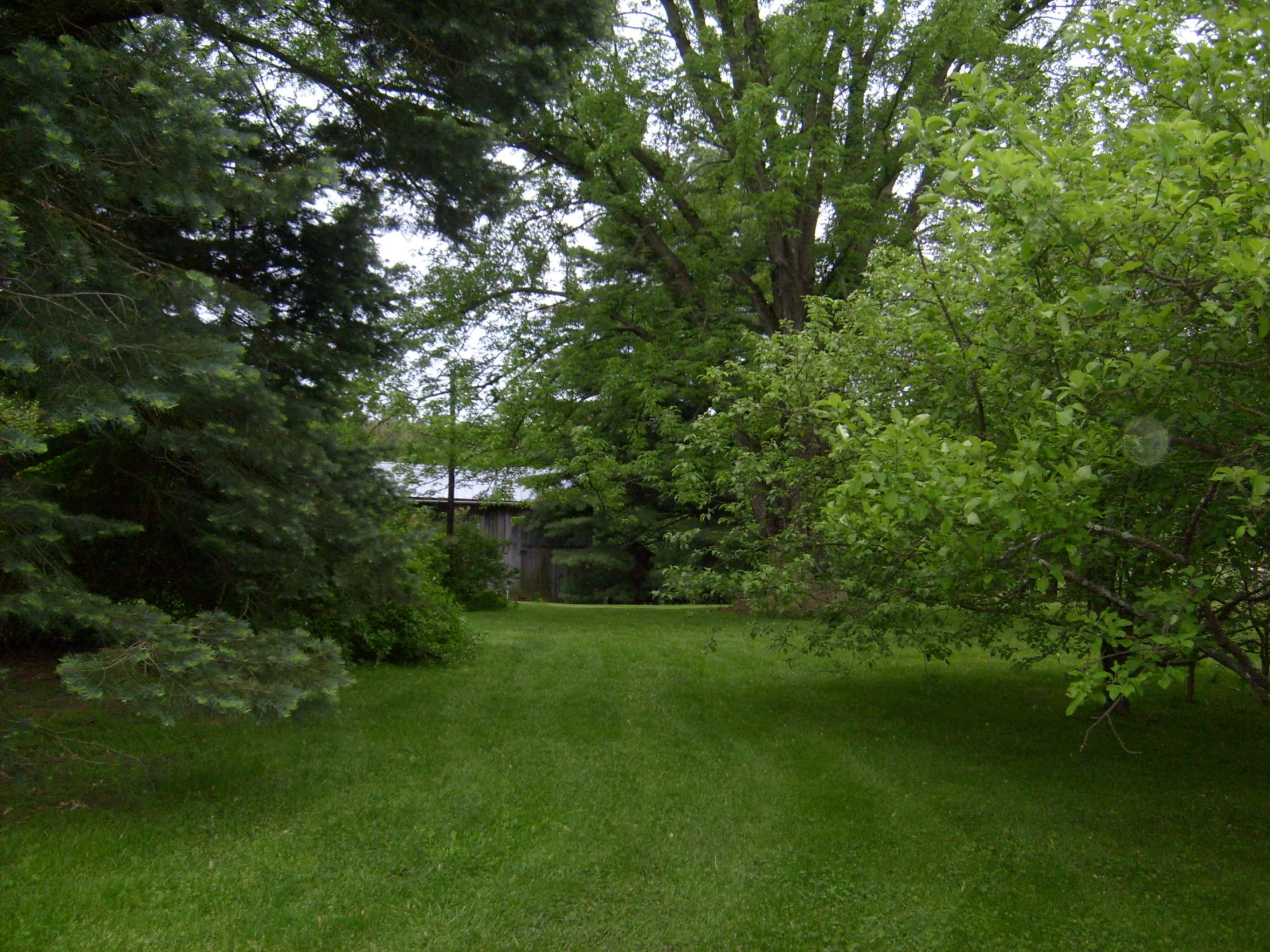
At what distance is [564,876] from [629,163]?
1004 cm

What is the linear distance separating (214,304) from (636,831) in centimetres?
421

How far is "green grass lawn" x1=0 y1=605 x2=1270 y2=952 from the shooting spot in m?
4.54

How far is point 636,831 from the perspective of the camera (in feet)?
18.6

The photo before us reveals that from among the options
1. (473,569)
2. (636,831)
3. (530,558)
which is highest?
(530,558)

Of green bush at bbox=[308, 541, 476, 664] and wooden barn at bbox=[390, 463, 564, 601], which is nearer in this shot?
green bush at bbox=[308, 541, 476, 664]

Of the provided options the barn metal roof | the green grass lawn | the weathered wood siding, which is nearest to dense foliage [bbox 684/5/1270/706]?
the green grass lawn

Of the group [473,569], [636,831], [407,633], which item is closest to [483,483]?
[473,569]

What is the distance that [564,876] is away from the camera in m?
5.04

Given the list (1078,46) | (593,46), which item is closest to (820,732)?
(1078,46)

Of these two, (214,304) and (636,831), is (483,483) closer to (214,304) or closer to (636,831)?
(214,304)

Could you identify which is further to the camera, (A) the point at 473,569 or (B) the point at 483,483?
(B) the point at 483,483

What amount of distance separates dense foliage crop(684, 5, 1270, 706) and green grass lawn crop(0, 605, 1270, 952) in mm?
1490

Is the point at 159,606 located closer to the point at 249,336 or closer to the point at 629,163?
the point at 249,336

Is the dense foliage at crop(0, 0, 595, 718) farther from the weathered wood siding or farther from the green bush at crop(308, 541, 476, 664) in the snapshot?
the weathered wood siding
